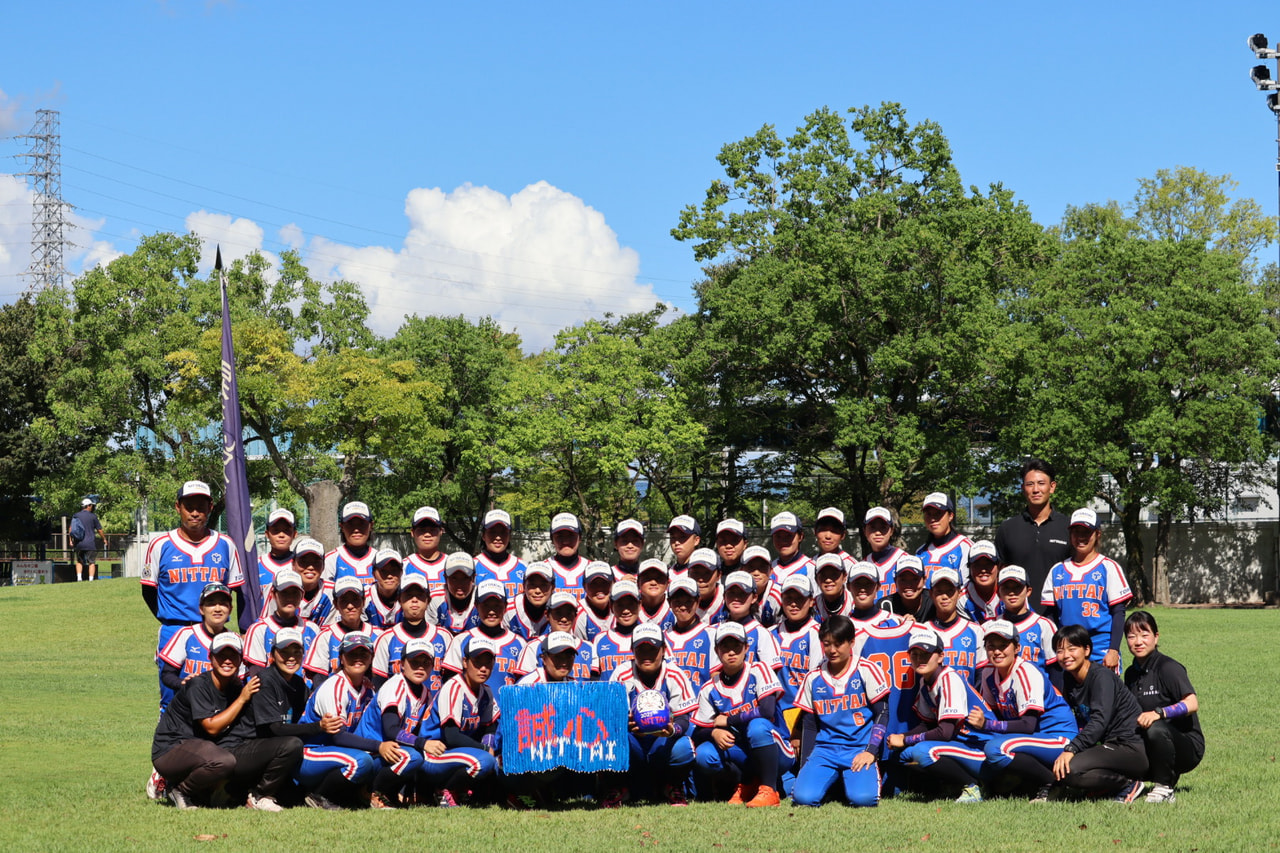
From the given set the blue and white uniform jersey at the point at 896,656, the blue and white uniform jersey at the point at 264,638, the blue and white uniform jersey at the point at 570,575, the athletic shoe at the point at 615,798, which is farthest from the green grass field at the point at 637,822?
the blue and white uniform jersey at the point at 570,575

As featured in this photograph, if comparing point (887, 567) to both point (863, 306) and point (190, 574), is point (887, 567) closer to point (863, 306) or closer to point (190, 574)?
point (190, 574)

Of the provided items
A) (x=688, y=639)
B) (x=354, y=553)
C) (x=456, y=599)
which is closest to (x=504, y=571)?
(x=456, y=599)

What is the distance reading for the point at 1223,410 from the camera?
3359 centimetres

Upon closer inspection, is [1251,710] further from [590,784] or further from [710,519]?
[710,519]

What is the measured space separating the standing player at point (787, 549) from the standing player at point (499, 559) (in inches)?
77.5

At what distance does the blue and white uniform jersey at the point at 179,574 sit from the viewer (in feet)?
31.0

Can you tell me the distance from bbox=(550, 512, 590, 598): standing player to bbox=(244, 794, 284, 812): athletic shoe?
2634mm

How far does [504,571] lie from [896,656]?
3174 millimetres

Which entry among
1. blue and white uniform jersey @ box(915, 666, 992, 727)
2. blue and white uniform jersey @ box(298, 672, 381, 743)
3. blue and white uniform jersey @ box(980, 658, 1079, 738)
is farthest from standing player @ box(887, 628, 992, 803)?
blue and white uniform jersey @ box(298, 672, 381, 743)

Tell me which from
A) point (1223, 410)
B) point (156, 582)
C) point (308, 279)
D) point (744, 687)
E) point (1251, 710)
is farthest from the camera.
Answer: point (308, 279)

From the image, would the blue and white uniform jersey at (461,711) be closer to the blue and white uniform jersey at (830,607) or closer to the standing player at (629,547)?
the standing player at (629,547)

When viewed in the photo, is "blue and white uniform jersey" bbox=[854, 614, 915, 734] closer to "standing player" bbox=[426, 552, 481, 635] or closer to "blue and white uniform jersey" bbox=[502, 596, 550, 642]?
"blue and white uniform jersey" bbox=[502, 596, 550, 642]

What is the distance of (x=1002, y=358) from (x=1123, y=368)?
3325mm

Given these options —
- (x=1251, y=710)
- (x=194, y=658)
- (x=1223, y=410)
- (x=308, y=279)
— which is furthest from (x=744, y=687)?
(x=308, y=279)
